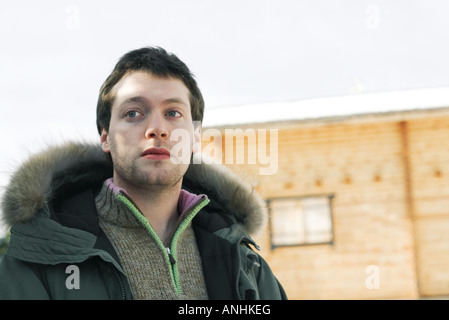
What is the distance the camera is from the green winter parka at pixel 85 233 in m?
2.23

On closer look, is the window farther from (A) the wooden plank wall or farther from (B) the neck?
(B) the neck

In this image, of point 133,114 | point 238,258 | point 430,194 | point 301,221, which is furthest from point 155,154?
point 430,194

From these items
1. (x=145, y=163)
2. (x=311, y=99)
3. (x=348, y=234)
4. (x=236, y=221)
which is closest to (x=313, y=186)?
(x=348, y=234)

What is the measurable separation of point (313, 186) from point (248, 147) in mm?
1526

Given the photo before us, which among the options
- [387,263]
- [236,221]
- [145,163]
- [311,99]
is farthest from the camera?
[311,99]

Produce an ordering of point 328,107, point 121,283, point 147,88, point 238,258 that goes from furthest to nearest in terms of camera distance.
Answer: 1. point 328,107
2. point 238,258
3. point 147,88
4. point 121,283

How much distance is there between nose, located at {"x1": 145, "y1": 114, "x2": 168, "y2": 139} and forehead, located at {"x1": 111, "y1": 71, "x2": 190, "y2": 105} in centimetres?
12

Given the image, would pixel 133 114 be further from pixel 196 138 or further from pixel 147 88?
pixel 196 138

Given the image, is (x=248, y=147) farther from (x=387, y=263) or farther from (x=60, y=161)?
(x=60, y=161)

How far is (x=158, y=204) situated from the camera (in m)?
2.66

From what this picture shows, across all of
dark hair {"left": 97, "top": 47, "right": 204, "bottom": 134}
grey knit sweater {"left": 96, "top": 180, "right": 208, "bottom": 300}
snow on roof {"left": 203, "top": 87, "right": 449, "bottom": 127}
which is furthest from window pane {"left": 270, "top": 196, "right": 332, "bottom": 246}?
grey knit sweater {"left": 96, "top": 180, "right": 208, "bottom": 300}

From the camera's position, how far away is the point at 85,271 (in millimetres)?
2285

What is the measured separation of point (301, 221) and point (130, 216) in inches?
345

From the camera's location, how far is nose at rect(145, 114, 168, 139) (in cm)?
248
